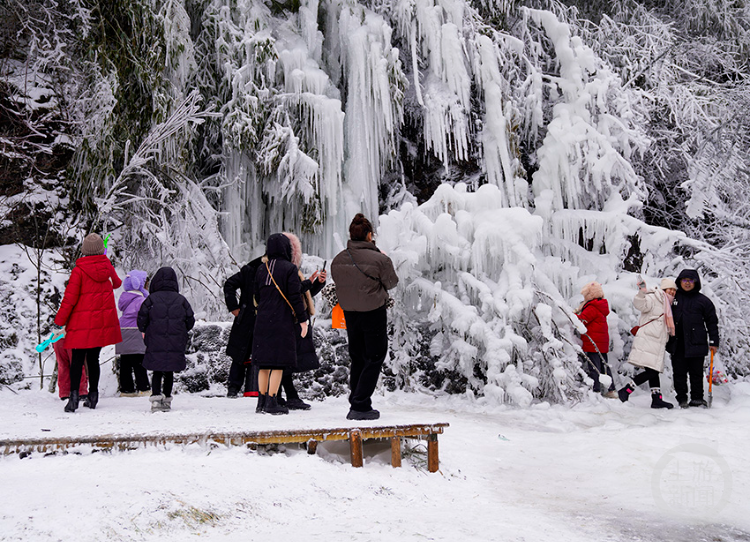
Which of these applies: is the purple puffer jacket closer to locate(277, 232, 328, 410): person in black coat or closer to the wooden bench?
locate(277, 232, 328, 410): person in black coat

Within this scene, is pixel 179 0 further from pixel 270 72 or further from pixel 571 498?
pixel 571 498

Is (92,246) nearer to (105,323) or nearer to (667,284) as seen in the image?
(105,323)

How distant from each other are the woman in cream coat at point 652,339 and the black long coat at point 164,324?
499 cm

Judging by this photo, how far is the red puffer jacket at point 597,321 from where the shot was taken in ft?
26.9

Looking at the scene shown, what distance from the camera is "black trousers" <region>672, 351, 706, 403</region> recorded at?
25.5ft

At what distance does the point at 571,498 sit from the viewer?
4395 millimetres

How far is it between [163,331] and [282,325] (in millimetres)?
1374

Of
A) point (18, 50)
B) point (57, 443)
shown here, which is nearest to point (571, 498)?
point (57, 443)

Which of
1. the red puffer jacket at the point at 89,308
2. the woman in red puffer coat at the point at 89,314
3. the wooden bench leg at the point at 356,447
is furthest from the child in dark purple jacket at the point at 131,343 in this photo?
the wooden bench leg at the point at 356,447

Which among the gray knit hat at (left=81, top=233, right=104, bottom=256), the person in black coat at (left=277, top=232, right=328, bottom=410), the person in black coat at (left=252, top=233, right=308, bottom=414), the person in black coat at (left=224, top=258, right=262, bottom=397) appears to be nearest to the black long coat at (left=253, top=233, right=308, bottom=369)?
the person in black coat at (left=252, top=233, right=308, bottom=414)

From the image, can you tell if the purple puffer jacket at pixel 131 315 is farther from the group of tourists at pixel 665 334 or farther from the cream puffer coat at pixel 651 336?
the cream puffer coat at pixel 651 336

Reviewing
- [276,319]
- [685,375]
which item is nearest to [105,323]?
[276,319]

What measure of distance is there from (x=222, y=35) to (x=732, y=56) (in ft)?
31.1

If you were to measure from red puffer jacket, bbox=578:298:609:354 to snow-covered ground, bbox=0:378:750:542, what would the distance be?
182cm
